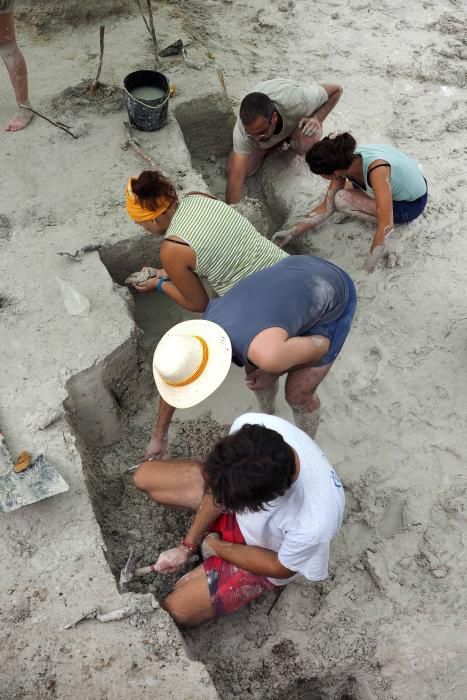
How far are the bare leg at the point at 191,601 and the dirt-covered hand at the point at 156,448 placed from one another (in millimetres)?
627

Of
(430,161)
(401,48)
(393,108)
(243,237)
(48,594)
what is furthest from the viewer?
(401,48)

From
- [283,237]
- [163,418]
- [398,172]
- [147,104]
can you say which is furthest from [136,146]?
[163,418]

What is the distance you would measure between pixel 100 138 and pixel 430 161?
7.35ft

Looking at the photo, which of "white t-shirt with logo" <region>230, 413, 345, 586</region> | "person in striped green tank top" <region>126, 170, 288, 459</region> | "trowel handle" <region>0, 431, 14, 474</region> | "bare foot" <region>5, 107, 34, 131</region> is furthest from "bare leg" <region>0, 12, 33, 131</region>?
"white t-shirt with logo" <region>230, 413, 345, 586</region>

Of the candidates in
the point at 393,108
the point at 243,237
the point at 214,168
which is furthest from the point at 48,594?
the point at 393,108

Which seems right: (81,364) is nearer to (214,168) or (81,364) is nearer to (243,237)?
(243,237)

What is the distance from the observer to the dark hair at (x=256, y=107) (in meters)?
3.60

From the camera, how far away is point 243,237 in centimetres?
278

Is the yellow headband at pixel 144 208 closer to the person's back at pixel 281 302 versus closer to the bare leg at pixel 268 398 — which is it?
the person's back at pixel 281 302

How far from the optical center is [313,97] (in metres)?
3.99

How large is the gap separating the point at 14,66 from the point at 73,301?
1810mm

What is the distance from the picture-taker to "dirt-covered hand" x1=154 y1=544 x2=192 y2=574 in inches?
97.0

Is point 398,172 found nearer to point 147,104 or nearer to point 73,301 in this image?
point 147,104

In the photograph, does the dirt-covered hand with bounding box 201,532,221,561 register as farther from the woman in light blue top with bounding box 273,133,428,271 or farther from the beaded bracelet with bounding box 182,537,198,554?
the woman in light blue top with bounding box 273,133,428,271
